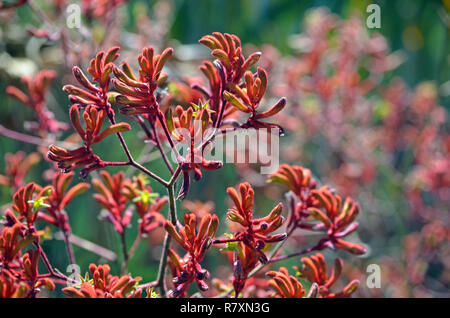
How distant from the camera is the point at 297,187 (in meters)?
0.58

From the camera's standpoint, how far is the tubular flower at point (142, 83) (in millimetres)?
414

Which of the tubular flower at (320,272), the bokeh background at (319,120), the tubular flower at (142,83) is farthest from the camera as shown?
the bokeh background at (319,120)

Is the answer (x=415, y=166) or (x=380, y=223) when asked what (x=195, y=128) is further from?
(x=380, y=223)

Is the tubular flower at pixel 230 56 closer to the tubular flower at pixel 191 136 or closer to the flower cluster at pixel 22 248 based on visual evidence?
the tubular flower at pixel 191 136

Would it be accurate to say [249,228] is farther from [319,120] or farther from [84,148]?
[319,120]

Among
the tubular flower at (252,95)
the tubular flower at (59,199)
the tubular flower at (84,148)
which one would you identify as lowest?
the tubular flower at (59,199)

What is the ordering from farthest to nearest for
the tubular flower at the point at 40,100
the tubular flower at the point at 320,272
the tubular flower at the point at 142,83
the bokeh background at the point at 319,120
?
the bokeh background at the point at 319,120 → the tubular flower at the point at 40,100 → the tubular flower at the point at 320,272 → the tubular flower at the point at 142,83

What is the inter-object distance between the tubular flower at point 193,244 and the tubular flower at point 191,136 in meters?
0.03

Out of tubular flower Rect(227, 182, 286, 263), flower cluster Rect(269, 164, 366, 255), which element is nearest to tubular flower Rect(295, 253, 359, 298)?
flower cluster Rect(269, 164, 366, 255)

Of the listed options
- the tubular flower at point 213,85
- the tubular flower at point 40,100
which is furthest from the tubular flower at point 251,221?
the tubular flower at point 40,100

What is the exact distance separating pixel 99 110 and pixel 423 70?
182 cm

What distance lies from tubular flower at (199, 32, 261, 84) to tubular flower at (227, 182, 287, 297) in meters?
0.12
